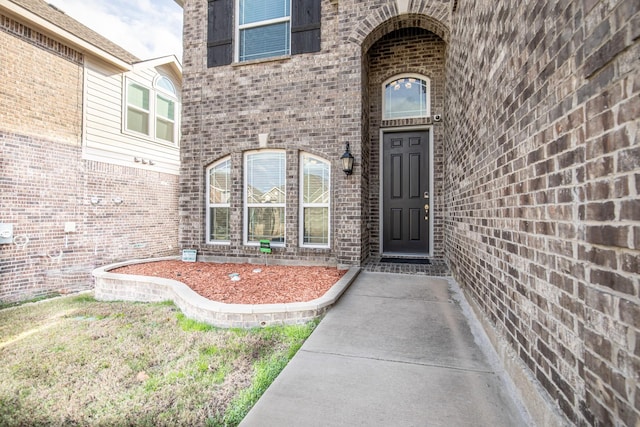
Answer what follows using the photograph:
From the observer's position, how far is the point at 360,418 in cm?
157

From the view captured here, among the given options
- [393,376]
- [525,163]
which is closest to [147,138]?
[393,376]

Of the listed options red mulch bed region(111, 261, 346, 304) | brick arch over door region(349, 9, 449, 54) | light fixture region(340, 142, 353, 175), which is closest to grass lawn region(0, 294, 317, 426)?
red mulch bed region(111, 261, 346, 304)

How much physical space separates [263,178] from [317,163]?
46.5 inches

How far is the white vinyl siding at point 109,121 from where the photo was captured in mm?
6672

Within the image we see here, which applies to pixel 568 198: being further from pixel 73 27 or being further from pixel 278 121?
pixel 73 27

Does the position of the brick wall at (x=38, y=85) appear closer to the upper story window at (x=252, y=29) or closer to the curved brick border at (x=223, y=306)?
the upper story window at (x=252, y=29)

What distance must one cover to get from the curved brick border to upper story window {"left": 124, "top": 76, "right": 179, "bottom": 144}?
216 inches

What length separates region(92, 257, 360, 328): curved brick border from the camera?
2875 mm

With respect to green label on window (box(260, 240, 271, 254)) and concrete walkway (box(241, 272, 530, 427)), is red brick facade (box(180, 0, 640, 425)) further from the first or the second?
green label on window (box(260, 240, 271, 254))

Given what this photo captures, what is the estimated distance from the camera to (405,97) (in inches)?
220

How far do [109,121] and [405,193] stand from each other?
7.60 meters

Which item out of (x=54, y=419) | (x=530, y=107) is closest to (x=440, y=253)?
(x=530, y=107)

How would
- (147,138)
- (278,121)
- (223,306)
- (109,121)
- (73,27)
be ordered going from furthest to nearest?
1. (147,138)
2. (109,121)
3. (73,27)
4. (278,121)
5. (223,306)

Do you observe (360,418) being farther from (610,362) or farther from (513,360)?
(610,362)
